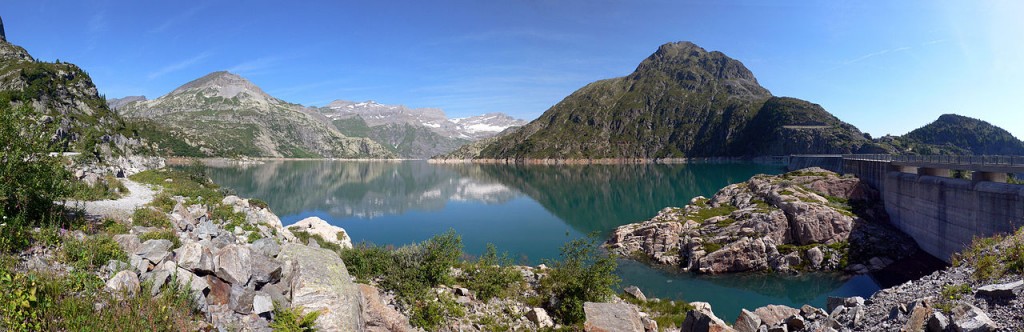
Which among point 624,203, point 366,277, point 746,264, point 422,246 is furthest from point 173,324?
point 624,203

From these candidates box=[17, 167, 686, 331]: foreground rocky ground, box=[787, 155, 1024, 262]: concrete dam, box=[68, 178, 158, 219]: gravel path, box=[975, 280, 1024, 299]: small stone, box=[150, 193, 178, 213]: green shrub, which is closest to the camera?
box=[17, 167, 686, 331]: foreground rocky ground

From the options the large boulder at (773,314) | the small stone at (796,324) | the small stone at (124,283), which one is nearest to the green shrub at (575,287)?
the large boulder at (773,314)

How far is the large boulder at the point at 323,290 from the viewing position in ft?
36.2

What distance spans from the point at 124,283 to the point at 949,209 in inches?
2165

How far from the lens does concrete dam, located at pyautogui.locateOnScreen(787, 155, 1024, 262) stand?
1239 inches

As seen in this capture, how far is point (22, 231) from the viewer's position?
10820 millimetres

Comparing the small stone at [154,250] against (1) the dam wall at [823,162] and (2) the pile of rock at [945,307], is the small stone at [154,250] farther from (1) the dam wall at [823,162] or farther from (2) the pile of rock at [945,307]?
(1) the dam wall at [823,162]

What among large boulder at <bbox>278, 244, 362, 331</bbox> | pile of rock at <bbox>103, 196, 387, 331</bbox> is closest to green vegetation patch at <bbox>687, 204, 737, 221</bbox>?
large boulder at <bbox>278, 244, 362, 331</bbox>

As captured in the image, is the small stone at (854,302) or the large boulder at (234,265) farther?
the small stone at (854,302)

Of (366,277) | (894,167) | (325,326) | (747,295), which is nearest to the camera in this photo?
(325,326)

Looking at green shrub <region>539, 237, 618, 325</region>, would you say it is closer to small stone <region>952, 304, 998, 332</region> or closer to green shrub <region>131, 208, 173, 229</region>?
small stone <region>952, 304, 998, 332</region>

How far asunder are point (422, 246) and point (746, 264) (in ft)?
102

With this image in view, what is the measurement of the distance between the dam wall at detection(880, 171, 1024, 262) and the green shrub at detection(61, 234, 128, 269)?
43.8 m

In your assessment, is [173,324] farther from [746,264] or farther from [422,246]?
[746,264]
